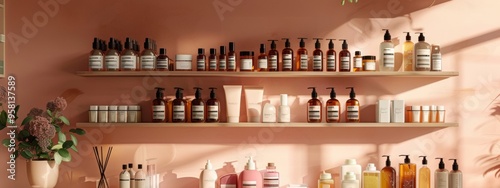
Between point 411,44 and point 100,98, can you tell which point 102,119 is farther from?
point 411,44

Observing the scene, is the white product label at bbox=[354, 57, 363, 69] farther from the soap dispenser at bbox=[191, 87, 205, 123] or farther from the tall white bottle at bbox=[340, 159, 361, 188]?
the soap dispenser at bbox=[191, 87, 205, 123]

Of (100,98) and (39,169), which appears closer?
(39,169)

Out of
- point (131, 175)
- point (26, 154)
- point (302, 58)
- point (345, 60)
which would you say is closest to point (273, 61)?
point (302, 58)

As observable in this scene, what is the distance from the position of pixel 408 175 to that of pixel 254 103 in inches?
35.2

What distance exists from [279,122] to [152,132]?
2.31 ft

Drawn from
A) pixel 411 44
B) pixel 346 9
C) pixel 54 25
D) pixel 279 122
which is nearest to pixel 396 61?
pixel 411 44

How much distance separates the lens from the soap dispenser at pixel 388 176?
369 cm

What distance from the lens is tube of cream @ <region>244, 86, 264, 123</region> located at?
12.1ft

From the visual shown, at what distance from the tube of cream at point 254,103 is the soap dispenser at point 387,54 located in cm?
65

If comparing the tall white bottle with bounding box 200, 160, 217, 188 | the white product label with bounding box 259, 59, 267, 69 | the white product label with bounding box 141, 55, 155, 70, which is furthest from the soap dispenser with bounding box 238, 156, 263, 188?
the white product label with bounding box 141, 55, 155, 70

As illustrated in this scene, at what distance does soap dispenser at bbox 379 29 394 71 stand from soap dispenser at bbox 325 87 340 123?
0.29m

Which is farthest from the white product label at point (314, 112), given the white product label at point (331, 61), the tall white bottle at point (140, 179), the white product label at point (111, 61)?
the white product label at point (111, 61)

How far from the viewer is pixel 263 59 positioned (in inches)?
145

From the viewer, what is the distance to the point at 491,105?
12.5ft
